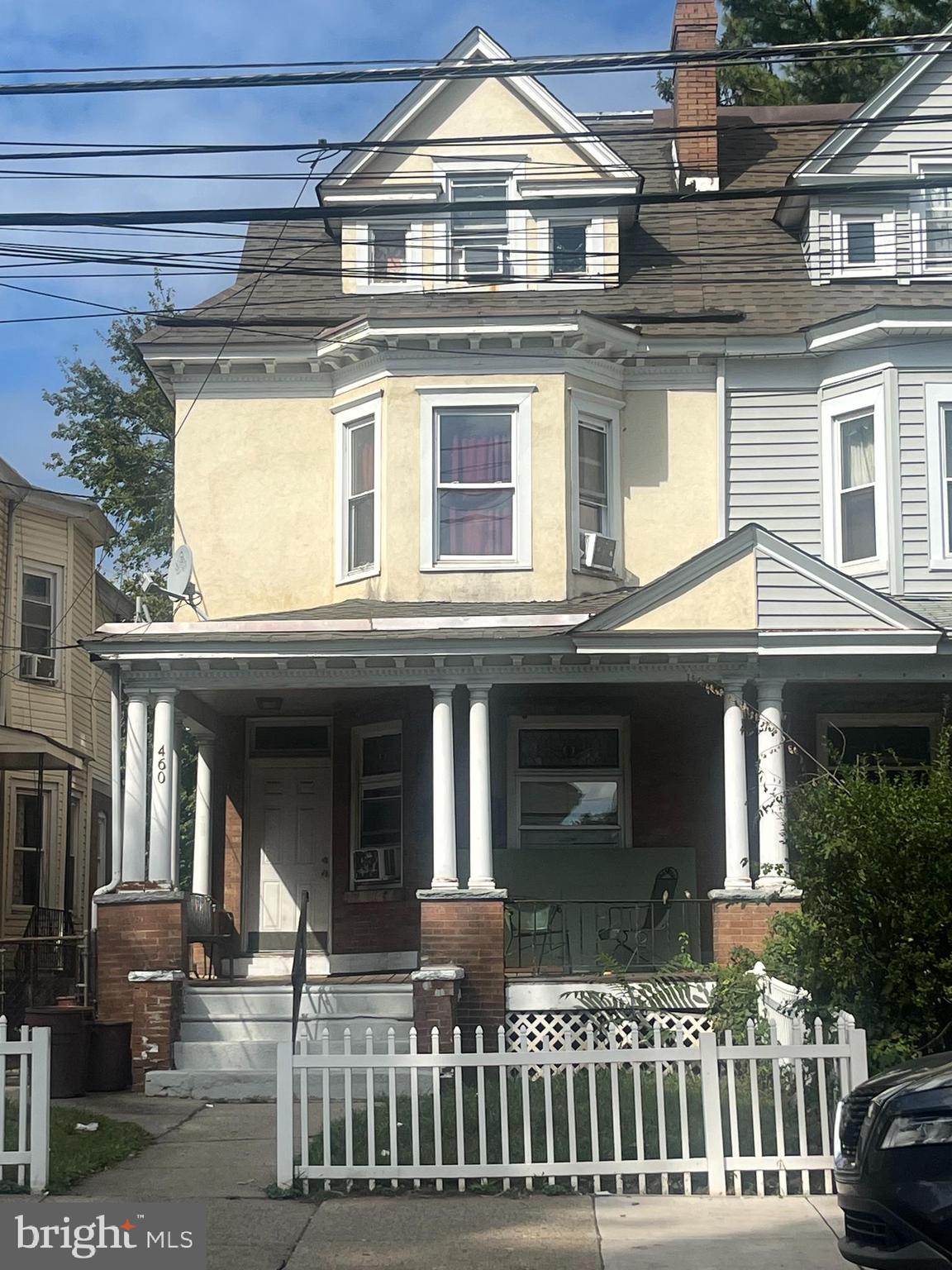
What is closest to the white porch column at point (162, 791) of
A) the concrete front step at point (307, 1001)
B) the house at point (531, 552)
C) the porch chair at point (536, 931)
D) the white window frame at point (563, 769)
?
the house at point (531, 552)

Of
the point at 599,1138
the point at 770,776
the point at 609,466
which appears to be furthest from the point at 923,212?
the point at 599,1138

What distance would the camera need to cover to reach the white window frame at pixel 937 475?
16.7 m

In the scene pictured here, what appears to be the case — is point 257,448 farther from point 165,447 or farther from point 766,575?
point 165,447

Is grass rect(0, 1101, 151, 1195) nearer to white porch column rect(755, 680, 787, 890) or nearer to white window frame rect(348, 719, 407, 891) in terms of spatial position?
white window frame rect(348, 719, 407, 891)

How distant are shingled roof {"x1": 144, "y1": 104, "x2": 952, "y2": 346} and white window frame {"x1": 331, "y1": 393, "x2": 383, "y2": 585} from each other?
95cm

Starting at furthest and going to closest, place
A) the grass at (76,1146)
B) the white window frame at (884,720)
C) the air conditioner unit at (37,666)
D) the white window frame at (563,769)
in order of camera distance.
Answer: the air conditioner unit at (37,666)
the white window frame at (563,769)
the white window frame at (884,720)
the grass at (76,1146)

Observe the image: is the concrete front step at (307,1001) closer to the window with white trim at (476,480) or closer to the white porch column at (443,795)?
the white porch column at (443,795)

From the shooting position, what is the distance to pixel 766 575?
1484 cm

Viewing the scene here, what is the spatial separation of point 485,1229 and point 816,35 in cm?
3048

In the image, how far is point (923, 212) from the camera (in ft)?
59.3

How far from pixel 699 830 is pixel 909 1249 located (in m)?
10.5

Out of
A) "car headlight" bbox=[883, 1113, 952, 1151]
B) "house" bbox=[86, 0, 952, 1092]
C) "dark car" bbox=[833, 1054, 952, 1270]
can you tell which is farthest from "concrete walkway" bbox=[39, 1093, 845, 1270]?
"house" bbox=[86, 0, 952, 1092]

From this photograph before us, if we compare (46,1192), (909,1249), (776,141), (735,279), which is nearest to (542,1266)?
(909,1249)

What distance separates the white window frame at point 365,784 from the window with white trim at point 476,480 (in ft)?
6.46
